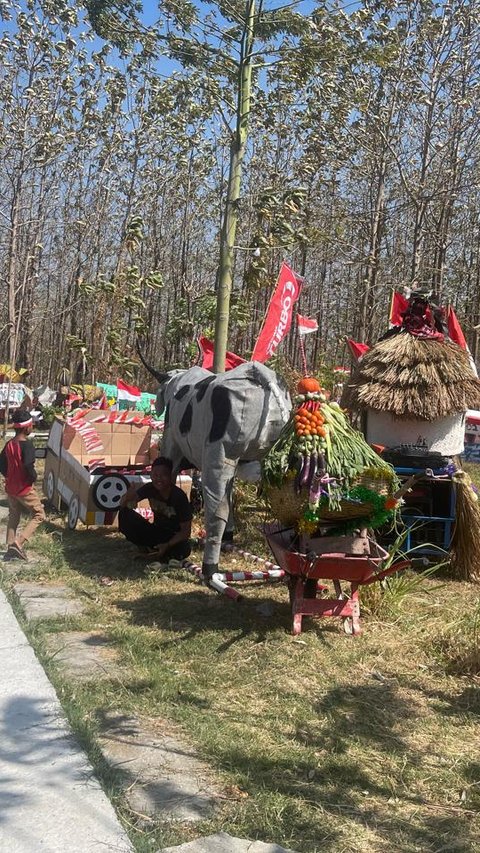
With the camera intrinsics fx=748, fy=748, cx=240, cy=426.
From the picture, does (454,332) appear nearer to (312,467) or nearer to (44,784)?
(312,467)

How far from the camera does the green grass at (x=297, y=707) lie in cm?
310

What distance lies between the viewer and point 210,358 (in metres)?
9.36

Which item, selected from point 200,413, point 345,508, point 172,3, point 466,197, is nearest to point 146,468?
point 200,413

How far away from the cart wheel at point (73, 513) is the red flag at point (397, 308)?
154 inches

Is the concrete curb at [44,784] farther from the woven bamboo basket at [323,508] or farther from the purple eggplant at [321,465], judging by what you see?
the purple eggplant at [321,465]

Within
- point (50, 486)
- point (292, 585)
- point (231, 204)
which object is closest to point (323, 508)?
point (292, 585)

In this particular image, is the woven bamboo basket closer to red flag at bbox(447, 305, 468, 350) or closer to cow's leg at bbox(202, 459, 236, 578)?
cow's leg at bbox(202, 459, 236, 578)

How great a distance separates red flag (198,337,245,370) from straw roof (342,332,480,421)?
78.8 inches

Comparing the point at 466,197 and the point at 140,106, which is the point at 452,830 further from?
the point at 140,106

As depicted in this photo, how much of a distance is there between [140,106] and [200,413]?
14954mm

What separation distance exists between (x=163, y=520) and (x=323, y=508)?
235cm

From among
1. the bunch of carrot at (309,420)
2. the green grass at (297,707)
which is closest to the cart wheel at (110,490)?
the green grass at (297,707)

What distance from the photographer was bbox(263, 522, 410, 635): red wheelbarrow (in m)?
4.93

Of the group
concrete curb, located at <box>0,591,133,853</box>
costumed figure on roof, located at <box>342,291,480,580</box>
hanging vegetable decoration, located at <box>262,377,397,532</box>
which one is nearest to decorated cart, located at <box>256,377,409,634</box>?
hanging vegetable decoration, located at <box>262,377,397,532</box>
